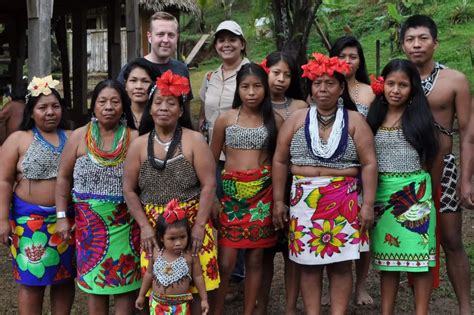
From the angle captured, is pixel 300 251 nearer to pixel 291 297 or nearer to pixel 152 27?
pixel 291 297

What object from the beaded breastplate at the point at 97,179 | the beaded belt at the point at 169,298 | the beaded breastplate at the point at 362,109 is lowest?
the beaded belt at the point at 169,298

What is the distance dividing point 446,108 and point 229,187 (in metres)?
1.45

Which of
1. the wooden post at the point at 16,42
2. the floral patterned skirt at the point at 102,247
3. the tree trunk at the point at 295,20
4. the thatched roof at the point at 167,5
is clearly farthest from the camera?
the thatched roof at the point at 167,5

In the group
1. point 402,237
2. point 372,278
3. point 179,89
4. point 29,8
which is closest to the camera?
point 179,89

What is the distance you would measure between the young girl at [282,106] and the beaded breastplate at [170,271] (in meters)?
0.85

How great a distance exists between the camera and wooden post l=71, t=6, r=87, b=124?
1239 cm

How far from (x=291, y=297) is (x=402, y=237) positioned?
89 centimetres

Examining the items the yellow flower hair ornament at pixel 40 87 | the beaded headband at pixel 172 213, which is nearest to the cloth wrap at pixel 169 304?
the beaded headband at pixel 172 213

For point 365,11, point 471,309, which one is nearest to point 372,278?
point 471,309

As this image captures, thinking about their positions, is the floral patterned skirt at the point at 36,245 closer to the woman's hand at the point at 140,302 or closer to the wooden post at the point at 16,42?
the woman's hand at the point at 140,302

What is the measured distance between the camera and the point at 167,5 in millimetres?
17000

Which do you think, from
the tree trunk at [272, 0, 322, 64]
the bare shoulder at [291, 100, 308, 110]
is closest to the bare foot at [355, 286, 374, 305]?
A: the bare shoulder at [291, 100, 308, 110]

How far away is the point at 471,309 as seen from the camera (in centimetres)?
471

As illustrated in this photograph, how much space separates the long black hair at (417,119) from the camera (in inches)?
157
